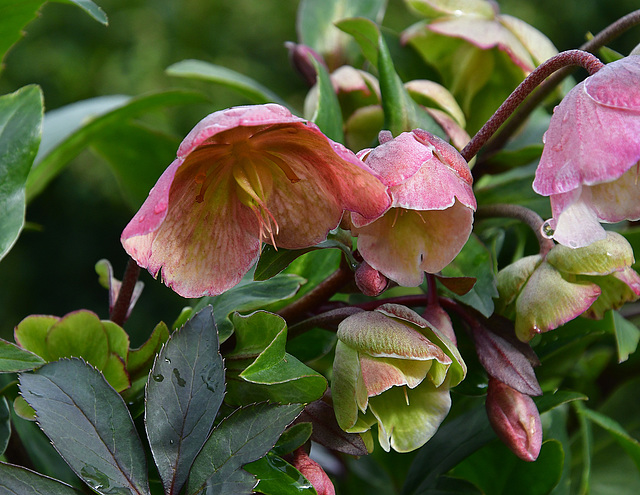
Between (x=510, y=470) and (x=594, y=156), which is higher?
(x=594, y=156)

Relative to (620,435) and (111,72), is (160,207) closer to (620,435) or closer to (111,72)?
(620,435)

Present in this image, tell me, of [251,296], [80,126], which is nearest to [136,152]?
[80,126]

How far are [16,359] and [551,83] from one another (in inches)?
13.2

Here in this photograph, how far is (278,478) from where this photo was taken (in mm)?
292

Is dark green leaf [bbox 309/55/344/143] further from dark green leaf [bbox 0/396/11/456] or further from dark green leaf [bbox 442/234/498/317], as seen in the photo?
dark green leaf [bbox 0/396/11/456]

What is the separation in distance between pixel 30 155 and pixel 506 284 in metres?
0.27

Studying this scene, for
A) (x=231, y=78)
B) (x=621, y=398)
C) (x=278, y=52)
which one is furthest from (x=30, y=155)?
(x=278, y=52)

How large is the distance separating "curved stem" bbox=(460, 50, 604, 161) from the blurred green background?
181cm

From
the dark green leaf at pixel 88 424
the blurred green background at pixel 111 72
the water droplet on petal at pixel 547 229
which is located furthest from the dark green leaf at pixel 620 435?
the blurred green background at pixel 111 72

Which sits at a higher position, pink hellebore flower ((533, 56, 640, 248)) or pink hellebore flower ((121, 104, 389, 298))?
pink hellebore flower ((533, 56, 640, 248))

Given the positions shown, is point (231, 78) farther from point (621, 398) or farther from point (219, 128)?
point (621, 398)

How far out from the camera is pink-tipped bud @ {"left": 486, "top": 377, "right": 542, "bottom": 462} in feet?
1.02

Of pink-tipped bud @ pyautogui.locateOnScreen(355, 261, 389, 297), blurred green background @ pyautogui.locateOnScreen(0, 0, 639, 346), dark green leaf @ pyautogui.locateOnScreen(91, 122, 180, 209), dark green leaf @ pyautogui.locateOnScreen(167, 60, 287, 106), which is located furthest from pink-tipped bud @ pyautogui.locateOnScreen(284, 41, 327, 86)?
blurred green background @ pyautogui.locateOnScreen(0, 0, 639, 346)

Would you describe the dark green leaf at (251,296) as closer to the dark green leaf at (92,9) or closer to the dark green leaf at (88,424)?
the dark green leaf at (88,424)
